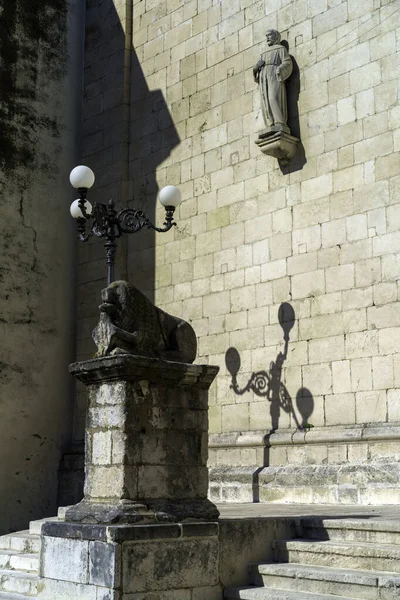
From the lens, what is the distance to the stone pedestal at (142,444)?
607cm

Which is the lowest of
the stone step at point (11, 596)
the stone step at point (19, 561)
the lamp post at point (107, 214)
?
the stone step at point (11, 596)

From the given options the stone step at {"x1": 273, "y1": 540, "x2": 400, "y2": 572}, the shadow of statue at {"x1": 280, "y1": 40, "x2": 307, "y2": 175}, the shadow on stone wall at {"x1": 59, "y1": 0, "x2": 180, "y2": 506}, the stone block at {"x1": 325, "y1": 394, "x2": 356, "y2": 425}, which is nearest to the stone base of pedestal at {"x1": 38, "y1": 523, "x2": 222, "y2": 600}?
the stone step at {"x1": 273, "y1": 540, "x2": 400, "y2": 572}

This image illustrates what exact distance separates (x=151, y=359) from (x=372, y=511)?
273 cm

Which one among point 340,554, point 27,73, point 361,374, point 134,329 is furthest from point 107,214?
point 27,73

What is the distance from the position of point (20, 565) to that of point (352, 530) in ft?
9.26

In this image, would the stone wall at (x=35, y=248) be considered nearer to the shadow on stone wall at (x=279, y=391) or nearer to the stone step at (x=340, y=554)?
the shadow on stone wall at (x=279, y=391)

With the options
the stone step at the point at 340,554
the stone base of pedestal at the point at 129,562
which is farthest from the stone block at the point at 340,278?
the stone base of pedestal at the point at 129,562

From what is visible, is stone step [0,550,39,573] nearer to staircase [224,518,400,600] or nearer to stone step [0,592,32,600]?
stone step [0,592,32,600]

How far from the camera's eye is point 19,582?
693 cm

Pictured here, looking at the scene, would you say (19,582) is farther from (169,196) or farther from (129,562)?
(169,196)

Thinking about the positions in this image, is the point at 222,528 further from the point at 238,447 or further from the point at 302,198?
the point at 302,198

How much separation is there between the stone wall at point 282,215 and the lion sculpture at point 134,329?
3.35 meters

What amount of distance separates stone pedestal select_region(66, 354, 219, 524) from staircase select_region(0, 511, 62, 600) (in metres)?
0.94

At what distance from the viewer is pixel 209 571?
6.25 meters
